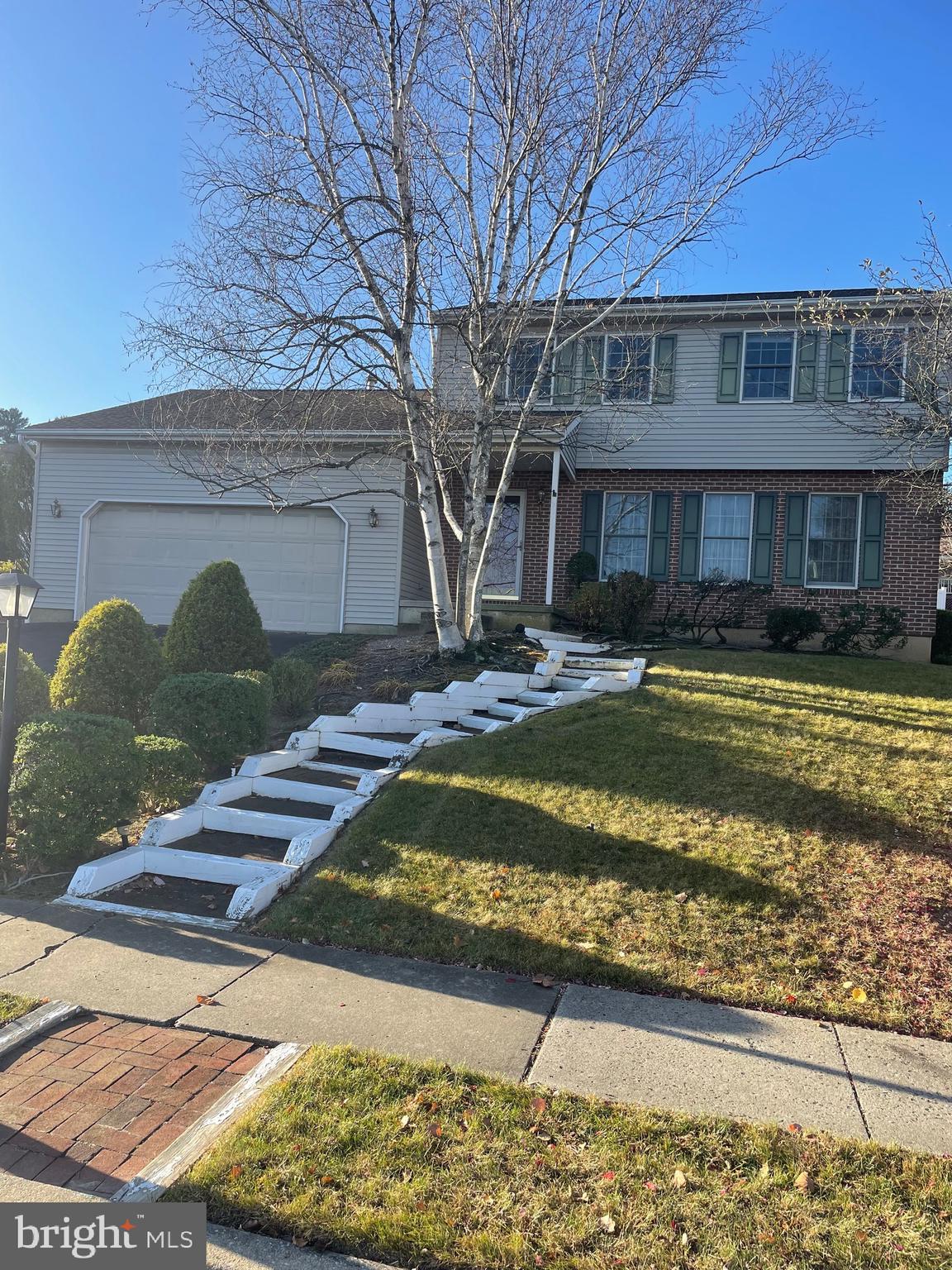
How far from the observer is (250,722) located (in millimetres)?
7965

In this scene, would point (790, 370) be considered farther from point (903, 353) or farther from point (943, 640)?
point (903, 353)

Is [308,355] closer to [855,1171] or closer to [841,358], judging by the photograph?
[855,1171]

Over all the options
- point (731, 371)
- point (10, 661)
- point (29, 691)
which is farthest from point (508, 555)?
point (10, 661)

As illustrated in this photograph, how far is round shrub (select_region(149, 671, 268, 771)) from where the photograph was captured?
303 inches

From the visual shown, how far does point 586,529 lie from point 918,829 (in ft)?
36.3

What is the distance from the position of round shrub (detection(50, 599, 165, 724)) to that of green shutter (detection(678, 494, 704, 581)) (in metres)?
10.5

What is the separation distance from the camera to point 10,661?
620 centimetres

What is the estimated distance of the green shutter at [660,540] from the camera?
54.1ft

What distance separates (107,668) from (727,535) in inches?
457

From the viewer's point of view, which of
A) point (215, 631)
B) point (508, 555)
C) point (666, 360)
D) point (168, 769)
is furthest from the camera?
point (508, 555)

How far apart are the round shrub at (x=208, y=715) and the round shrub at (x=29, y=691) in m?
1.07

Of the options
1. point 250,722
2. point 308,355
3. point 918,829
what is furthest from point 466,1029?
point 308,355

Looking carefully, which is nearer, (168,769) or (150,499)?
(168,769)

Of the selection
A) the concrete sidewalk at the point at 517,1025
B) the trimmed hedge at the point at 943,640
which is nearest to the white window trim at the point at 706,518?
the trimmed hedge at the point at 943,640
